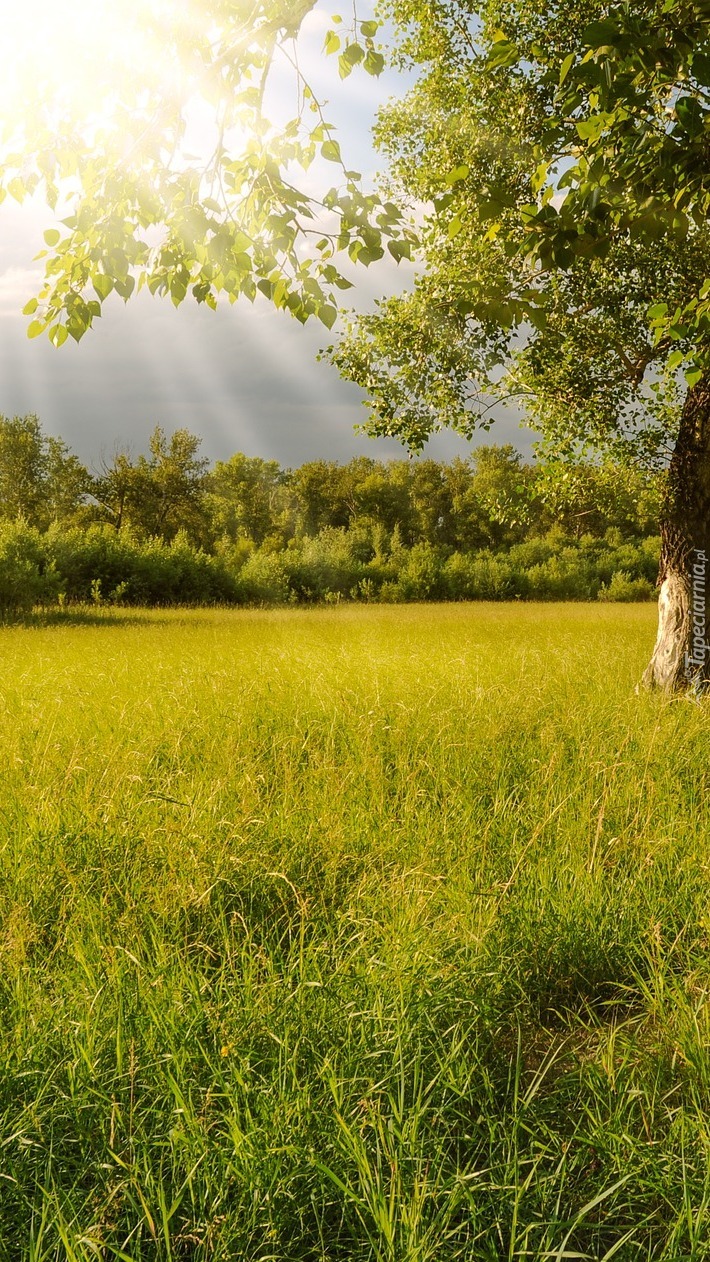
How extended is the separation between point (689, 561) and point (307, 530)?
61.7m

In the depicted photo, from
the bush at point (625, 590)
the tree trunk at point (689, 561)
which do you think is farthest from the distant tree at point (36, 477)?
the tree trunk at point (689, 561)

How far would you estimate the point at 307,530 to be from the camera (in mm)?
69750

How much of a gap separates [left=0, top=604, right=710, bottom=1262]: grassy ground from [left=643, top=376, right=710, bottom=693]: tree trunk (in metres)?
3.20

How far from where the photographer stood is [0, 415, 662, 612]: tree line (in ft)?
82.6

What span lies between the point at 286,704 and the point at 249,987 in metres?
5.13

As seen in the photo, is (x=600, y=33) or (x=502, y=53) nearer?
(x=600, y=33)

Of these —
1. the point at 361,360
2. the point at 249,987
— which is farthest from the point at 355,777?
the point at 361,360

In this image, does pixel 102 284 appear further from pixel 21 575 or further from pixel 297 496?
pixel 297 496

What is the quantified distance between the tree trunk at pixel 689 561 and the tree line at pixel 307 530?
93.8 inches

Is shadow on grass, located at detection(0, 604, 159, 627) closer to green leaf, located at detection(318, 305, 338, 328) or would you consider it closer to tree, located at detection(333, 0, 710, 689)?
tree, located at detection(333, 0, 710, 689)

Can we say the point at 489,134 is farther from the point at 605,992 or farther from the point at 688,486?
the point at 605,992

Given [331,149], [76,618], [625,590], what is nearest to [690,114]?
[331,149]

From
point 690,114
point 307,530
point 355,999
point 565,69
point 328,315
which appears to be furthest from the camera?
point 307,530

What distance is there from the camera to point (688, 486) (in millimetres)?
9328
